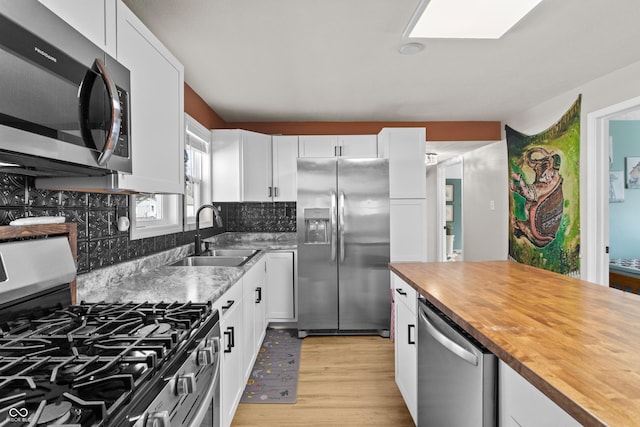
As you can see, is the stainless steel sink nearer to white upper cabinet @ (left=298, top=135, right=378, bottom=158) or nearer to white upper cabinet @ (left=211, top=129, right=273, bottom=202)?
white upper cabinet @ (left=211, top=129, right=273, bottom=202)

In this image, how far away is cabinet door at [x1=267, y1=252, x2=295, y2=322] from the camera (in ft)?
12.0

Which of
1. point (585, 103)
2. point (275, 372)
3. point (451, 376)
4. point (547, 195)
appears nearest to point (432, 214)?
point (547, 195)

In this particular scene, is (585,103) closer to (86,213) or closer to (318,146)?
(318,146)

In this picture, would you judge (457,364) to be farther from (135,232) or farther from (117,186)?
(135,232)

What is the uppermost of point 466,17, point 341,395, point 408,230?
point 466,17

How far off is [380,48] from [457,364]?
209cm

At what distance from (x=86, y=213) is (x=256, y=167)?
2.43 metres

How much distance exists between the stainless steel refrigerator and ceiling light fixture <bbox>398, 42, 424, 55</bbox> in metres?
1.17

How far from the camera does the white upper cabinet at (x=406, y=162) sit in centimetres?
374

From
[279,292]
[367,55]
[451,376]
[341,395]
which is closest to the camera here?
[451,376]

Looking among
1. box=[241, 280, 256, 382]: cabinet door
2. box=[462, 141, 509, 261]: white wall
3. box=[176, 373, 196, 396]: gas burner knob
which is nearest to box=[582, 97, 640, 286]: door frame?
box=[462, 141, 509, 261]: white wall

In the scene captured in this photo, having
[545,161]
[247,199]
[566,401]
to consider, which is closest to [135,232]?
[247,199]

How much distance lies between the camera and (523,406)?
0.88 m

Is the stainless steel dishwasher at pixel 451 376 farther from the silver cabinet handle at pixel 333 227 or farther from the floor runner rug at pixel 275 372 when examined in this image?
the silver cabinet handle at pixel 333 227
